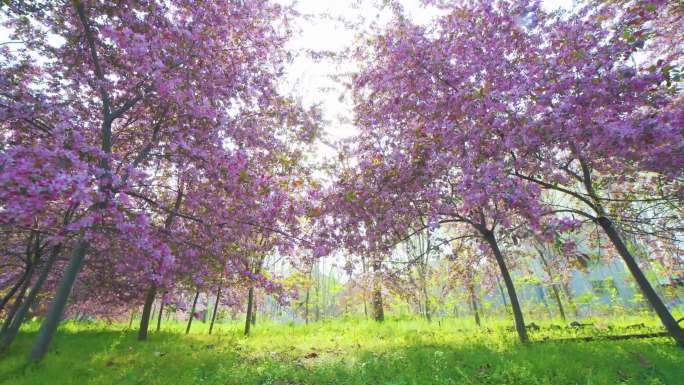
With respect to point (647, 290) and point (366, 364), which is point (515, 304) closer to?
point (647, 290)

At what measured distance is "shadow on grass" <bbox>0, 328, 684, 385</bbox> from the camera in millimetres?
5773

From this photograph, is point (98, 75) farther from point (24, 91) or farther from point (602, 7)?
point (602, 7)

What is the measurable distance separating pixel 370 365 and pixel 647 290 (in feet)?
22.3

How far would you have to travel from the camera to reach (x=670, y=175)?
5.80m

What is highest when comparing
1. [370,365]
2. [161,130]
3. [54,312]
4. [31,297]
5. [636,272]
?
[161,130]

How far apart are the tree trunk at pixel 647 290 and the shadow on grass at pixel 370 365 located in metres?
0.36

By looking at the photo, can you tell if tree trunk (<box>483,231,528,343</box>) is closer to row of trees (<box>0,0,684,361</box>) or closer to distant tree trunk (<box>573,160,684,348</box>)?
row of trees (<box>0,0,684,361</box>)

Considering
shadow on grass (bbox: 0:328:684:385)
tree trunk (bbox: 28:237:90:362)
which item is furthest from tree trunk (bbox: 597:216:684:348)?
tree trunk (bbox: 28:237:90:362)

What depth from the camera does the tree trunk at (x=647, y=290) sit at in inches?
285

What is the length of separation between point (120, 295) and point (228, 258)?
5314 mm

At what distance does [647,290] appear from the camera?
754 centimetres

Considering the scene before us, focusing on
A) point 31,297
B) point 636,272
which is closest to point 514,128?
point 636,272

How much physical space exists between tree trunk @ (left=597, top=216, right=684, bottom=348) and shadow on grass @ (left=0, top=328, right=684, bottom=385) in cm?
36

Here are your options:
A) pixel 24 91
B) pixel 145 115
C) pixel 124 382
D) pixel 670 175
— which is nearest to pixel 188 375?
pixel 124 382
